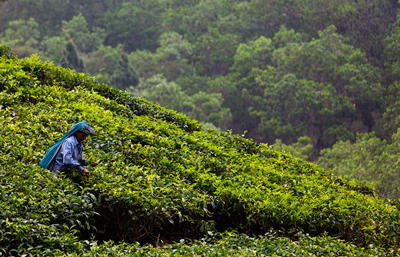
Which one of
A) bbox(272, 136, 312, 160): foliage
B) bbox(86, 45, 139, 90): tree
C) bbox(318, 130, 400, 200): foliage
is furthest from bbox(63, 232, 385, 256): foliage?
bbox(86, 45, 139, 90): tree

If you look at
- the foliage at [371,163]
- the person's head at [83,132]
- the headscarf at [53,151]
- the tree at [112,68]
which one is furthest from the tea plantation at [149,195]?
the tree at [112,68]

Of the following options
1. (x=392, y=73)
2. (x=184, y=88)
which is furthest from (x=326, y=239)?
(x=184, y=88)

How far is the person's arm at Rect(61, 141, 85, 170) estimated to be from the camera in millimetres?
5332

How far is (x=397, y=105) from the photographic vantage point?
89.1ft

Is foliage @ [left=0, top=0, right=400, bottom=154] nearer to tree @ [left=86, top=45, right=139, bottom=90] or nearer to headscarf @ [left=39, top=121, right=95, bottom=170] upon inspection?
→ tree @ [left=86, top=45, right=139, bottom=90]

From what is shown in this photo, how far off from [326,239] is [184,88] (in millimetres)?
30108

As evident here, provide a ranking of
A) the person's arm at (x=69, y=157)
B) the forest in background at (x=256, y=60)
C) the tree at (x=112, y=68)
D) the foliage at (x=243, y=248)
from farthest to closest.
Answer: the tree at (x=112, y=68)
the forest in background at (x=256, y=60)
the person's arm at (x=69, y=157)
the foliage at (x=243, y=248)

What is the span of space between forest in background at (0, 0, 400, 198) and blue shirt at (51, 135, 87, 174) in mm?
17338

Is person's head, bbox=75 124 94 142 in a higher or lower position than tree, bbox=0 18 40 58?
lower

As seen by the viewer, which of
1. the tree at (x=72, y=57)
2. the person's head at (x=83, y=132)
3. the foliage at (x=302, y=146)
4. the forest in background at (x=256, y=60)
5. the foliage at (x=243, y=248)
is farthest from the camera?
the tree at (x=72, y=57)

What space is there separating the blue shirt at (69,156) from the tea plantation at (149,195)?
0.16 metres

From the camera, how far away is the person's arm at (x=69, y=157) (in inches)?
210

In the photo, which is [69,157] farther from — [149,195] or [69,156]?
[149,195]

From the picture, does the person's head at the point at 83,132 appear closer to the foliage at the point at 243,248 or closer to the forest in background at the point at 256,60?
the foliage at the point at 243,248
